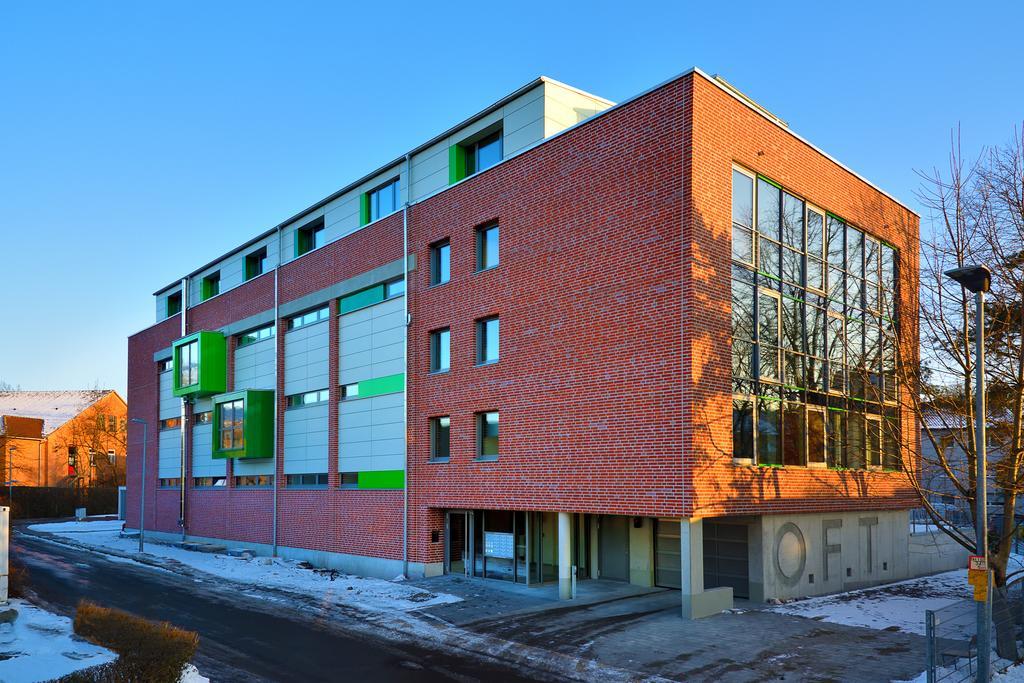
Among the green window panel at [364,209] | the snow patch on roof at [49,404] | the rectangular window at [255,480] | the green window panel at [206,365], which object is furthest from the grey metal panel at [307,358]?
the snow patch on roof at [49,404]

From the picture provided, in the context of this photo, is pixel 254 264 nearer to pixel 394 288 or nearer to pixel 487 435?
pixel 394 288

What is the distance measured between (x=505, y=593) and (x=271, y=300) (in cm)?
1778

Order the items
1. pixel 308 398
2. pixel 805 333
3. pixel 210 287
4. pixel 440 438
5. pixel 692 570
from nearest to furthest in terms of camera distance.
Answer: pixel 692 570 < pixel 805 333 < pixel 440 438 < pixel 308 398 < pixel 210 287

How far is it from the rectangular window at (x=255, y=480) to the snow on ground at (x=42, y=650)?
58.9ft

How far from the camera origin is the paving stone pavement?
1420cm

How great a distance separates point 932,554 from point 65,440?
8288cm

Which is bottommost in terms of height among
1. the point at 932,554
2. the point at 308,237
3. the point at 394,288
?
the point at 932,554

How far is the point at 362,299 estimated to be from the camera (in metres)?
29.5

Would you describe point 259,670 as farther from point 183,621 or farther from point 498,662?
point 183,621

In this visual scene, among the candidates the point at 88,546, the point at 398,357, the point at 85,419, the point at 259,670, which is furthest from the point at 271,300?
the point at 85,419

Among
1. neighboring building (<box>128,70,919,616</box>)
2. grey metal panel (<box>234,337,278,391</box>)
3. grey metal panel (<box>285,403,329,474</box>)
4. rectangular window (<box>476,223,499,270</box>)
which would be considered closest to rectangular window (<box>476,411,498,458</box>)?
neighboring building (<box>128,70,919,616</box>)

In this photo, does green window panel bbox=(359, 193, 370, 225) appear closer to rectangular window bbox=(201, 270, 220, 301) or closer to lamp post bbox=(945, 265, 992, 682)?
rectangular window bbox=(201, 270, 220, 301)

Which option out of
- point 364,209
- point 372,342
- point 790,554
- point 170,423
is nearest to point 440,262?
point 372,342

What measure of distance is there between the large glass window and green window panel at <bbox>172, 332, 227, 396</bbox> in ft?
84.7
